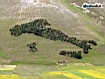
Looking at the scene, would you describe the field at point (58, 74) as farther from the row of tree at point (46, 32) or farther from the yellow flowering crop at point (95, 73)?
the row of tree at point (46, 32)

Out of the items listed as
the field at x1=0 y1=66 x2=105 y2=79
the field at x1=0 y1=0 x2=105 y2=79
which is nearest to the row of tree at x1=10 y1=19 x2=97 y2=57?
the field at x1=0 y1=0 x2=105 y2=79

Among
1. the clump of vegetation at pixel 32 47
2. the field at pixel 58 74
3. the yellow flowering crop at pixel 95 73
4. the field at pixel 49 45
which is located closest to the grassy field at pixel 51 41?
the field at pixel 49 45

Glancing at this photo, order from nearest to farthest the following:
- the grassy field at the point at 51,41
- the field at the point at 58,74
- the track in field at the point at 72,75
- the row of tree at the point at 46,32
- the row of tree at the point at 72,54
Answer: the track in field at the point at 72,75, the field at the point at 58,74, the grassy field at the point at 51,41, the row of tree at the point at 72,54, the row of tree at the point at 46,32

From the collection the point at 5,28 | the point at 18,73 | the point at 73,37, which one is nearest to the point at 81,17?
the point at 73,37

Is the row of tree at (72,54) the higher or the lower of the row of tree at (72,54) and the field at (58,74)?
the higher

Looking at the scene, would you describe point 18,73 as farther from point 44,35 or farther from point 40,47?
point 44,35

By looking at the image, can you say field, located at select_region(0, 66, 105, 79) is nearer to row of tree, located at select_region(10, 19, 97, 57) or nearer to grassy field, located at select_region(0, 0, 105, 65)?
grassy field, located at select_region(0, 0, 105, 65)

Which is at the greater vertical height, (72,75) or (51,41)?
(51,41)

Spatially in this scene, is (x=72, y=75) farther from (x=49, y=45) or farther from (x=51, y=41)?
(x=51, y=41)

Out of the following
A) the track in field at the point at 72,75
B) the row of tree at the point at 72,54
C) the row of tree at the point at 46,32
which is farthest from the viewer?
the row of tree at the point at 46,32

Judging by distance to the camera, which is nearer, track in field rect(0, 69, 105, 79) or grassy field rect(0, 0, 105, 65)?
track in field rect(0, 69, 105, 79)

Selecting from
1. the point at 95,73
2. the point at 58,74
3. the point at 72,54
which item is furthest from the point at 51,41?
the point at 95,73
